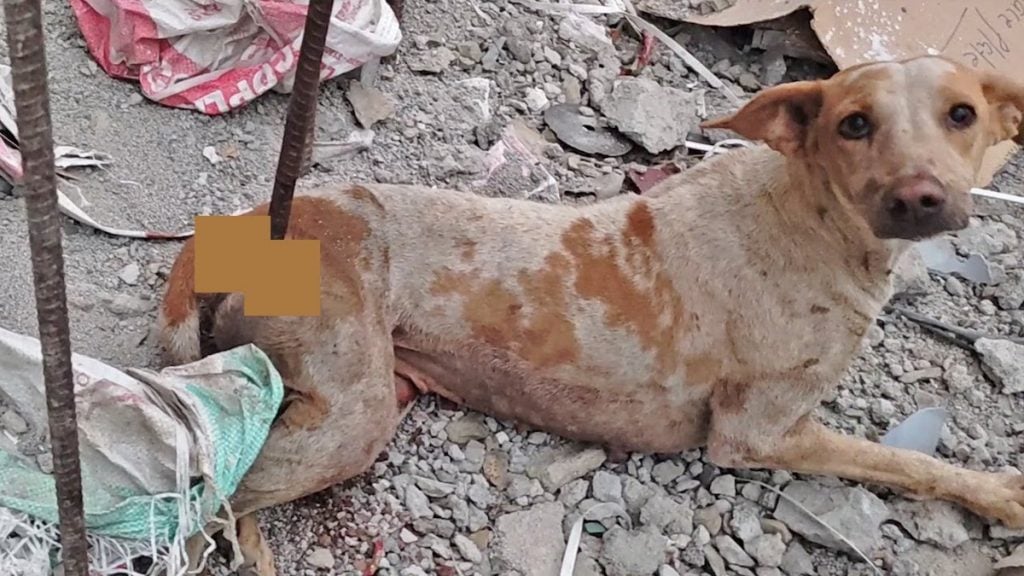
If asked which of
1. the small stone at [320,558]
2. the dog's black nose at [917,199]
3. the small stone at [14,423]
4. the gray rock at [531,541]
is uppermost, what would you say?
the dog's black nose at [917,199]

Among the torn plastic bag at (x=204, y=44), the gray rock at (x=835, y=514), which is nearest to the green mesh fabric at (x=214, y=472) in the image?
the torn plastic bag at (x=204, y=44)

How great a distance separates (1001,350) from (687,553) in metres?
1.25

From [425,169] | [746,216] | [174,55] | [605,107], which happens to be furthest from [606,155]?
[174,55]

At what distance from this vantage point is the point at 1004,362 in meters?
3.74

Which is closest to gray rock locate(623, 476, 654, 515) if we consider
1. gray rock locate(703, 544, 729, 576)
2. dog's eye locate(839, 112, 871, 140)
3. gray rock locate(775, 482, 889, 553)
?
gray rock locate(703, 544, 729, 576)

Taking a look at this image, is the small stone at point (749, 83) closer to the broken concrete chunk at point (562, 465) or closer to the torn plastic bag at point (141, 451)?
the broken concrete chunk at point (562, 465)

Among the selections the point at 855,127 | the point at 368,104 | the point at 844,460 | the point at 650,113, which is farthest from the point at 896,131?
the point at 368,104

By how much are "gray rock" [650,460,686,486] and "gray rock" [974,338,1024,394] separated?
1.04 meters

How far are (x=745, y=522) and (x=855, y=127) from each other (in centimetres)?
108

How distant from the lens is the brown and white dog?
2.97 meters

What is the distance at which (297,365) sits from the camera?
2.99 m

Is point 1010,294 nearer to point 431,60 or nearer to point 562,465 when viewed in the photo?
point 562,465

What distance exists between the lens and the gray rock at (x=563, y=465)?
3.33m

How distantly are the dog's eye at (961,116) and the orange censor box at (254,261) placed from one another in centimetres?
148
